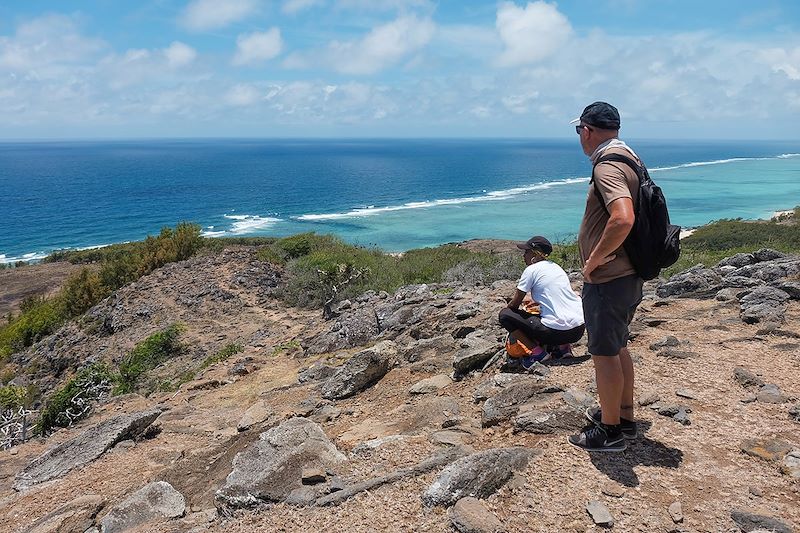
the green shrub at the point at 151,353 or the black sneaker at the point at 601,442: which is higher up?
the black sneaker at the point at 601,442

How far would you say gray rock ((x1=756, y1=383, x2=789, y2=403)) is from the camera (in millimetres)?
4555

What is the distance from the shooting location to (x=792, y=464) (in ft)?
11.9

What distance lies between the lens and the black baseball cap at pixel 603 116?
11.8 ft

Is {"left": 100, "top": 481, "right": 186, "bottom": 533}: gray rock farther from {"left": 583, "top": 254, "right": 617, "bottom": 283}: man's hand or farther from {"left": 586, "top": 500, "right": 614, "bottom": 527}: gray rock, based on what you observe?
{"left": 583, "top": 254, "right": 617, "bottom": 283}: man's hand

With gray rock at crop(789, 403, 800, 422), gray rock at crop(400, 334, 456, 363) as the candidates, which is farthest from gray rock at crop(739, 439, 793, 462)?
gray rock at crop(400, 334, 456, 363)

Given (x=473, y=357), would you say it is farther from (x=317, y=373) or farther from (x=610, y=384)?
(x=317, y=373)

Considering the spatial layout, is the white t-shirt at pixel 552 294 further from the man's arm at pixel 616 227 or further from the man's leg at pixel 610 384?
the man's arm at pixel 616 227

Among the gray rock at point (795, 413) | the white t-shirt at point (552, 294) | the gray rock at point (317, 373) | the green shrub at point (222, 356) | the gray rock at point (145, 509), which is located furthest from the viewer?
the green shrub at point (222, 356)

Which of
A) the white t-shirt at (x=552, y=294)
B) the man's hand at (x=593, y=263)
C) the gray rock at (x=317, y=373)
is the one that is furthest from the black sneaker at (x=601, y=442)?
the gray rock at (x=317, y=373)

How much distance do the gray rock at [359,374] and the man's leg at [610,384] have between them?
338cm

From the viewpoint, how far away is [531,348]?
5.44m

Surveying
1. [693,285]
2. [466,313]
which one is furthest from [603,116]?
[693,285]

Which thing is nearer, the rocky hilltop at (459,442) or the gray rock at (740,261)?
the rocky hilltop at (459,442)

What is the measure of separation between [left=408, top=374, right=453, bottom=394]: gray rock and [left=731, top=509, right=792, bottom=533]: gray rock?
3.06 meters
